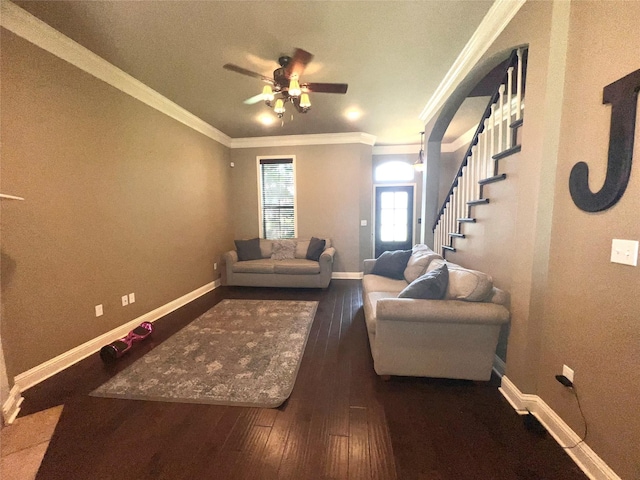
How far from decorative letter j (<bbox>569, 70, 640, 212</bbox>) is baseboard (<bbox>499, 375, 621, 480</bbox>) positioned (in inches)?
49.8

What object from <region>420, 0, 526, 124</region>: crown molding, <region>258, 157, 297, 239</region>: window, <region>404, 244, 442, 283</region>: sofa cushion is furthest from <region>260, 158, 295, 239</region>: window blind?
<region>420, 0, 526, 124</region>: crown molding

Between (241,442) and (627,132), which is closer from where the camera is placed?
(627,132)

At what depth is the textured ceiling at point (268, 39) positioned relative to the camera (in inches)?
77.4

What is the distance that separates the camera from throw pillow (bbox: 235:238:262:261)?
16.0 ft

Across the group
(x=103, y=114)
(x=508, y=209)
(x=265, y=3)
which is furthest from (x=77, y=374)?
(x=508, y=209)

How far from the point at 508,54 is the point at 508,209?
4.33ft

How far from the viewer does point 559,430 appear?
1.50m

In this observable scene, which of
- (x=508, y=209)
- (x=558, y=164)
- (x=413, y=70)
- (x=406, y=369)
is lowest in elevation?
(x=406, y=369)

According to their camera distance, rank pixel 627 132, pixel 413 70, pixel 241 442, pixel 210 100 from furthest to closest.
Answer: pixel 210 100
pixel 413 70
pixel 241 442
pixel 627 132

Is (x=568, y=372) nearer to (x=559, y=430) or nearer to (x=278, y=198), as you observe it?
(x=559, y=430)

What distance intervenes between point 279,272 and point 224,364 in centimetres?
233

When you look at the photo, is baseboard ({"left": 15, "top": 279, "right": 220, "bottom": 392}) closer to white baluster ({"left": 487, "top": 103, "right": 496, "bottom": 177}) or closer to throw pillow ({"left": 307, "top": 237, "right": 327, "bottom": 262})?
throw pillow ({"left": 307, "top": 237, "right": 327, "bottom": 262})

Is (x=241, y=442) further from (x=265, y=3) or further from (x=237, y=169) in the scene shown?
(x=237, y=169)

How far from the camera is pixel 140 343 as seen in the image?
105 inches
